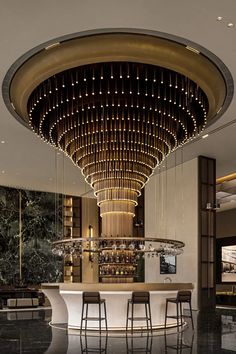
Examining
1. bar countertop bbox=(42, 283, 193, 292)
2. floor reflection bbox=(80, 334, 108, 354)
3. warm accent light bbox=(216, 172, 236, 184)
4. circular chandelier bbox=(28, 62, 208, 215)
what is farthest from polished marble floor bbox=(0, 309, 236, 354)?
warm accent light bbox=(216, 172, 236, 184)

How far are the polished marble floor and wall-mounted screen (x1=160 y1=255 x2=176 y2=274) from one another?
5053 millimetres

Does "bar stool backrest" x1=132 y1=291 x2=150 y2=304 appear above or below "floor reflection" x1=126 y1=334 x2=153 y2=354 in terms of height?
above

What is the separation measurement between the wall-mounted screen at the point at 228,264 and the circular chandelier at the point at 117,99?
15.7 meters

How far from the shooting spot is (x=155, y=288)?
403 inches

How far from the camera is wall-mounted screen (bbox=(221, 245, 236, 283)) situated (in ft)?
87.0

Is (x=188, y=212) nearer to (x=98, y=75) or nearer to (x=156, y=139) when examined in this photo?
(x=156, y=139)

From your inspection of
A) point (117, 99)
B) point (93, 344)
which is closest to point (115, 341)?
point (93, 344)

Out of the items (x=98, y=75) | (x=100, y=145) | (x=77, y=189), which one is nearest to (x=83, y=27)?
(x=98, y=75)

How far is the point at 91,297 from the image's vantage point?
9.84 metres

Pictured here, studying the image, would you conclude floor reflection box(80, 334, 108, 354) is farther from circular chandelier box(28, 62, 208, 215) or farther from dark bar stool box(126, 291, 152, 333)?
circular chandelier box(28, 62, 208, 215)

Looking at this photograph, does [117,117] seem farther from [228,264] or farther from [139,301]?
[228,264]

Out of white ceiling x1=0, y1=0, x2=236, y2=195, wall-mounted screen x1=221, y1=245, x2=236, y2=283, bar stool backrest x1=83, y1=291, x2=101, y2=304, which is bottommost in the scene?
wall-mounted screen x1=221, y1=245, x2=236, y2=283

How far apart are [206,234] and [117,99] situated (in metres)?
7.17

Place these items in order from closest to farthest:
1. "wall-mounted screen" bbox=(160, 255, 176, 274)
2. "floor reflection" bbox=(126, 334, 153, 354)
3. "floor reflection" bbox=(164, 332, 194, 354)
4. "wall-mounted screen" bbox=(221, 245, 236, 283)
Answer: "floor reflection" bbox=(164, 332, 194, 354), "floor reflection" bbox=(126, 334, 153, 354), "wall-mounted screen" bbox=(160, 255, 176, 274), "wall-mounted screen" bbox=(221, 245, 236, 283)
